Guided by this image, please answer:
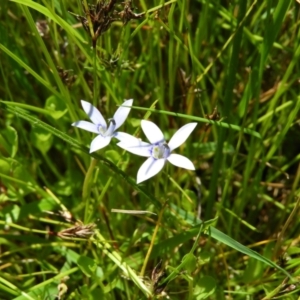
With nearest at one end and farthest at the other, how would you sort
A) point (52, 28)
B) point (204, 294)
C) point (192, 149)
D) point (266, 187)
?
point (204, 294), point (52, 28), point (192, 149), point (266, 187)

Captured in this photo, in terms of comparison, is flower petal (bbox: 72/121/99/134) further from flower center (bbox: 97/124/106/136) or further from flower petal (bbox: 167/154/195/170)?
flower petal (bbox: 167/154/195/170)

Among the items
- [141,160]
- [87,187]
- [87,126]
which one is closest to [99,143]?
[87,126]

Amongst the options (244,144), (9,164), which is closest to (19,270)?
(9,164)

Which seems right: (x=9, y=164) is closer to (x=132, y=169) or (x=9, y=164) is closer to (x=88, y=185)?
(x=88, y=185)

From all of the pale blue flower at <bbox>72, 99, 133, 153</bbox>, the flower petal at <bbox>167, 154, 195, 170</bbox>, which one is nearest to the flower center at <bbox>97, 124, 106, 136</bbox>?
the pale blue flower at <bbox>72, 99, 133, 153</bbox>

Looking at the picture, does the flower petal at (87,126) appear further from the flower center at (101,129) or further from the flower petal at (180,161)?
the flower petal at (180,161)

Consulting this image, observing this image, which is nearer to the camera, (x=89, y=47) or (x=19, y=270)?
(x=89, y=47)

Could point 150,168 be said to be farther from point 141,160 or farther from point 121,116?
point 141,160
